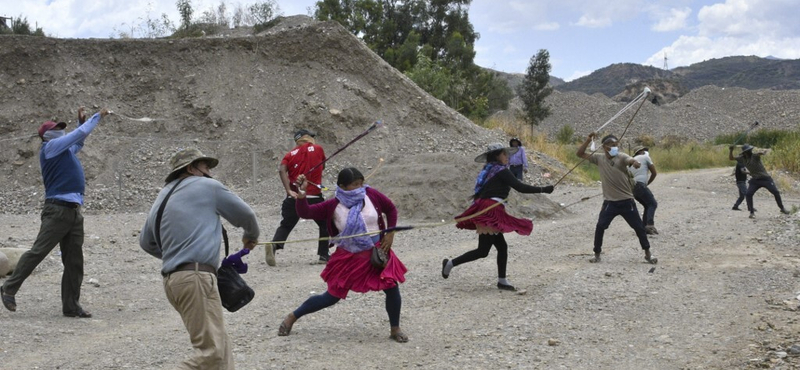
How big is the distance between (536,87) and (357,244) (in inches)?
1647

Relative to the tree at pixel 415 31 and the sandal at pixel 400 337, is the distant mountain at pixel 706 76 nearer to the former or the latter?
the tree at pixel 415 31

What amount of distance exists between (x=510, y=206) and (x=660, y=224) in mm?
2875

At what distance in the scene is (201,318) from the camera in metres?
4.66

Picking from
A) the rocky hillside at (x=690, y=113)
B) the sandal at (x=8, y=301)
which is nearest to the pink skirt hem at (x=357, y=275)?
the sandal at (x=8, y=301)

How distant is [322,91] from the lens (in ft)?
79.6

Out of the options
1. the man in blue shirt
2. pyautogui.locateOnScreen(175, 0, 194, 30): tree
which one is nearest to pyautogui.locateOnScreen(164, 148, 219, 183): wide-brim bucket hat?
the man in blue shirt

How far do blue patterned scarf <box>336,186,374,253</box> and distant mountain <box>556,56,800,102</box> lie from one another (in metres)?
121

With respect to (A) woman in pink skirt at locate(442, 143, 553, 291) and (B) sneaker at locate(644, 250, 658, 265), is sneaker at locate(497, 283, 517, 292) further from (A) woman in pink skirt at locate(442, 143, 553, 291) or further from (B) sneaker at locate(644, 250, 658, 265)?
(B) sneaker at locate(644, 250, 658, 265)

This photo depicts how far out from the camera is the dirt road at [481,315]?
6.13 metres

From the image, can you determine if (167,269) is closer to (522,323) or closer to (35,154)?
(522,323)

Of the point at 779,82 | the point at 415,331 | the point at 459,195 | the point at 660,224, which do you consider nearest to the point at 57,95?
the point at 459,195

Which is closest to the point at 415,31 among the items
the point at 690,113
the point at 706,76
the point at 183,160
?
the point at 690,113

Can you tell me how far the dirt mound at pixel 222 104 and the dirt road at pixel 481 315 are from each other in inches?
368

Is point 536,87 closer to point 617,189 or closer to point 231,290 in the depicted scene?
point 617,189
